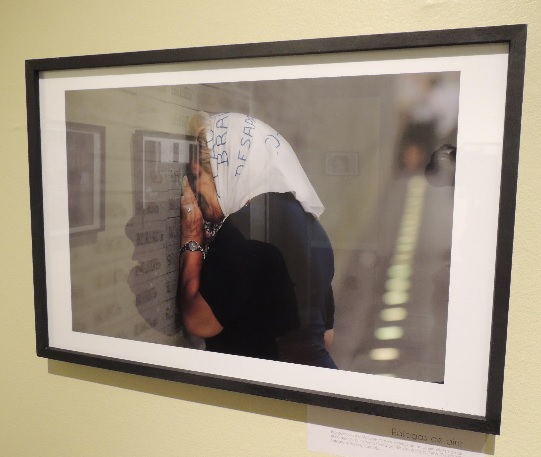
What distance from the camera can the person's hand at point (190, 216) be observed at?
773 mm

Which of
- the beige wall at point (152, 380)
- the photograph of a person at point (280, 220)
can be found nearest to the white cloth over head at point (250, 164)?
the photograph of a person at point (280, 220)

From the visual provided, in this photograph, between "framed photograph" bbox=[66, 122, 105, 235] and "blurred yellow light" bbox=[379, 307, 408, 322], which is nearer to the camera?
"blurred yellow light" bbox=[379, 307, 408, 322]

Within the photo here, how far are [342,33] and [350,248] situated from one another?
0.31 metres

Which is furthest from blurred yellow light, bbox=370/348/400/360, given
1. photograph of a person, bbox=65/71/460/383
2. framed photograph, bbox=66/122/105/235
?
framed photograph, bbox=66/122/105/235

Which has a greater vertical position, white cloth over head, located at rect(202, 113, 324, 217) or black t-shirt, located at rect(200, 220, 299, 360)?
white cloth over head, located at rect(202, 113, 324, 217)

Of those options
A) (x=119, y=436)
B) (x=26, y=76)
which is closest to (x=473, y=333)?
(x=119, y=436)

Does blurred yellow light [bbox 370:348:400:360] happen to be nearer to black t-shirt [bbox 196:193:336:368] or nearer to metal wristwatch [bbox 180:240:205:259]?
black t-shirt [bbox 196:193:336:368]

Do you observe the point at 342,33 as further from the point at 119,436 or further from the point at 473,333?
the point at 119,436

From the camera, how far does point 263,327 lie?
0.75 metres

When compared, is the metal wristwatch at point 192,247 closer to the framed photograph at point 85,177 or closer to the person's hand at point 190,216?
the person's hand at point 190,216

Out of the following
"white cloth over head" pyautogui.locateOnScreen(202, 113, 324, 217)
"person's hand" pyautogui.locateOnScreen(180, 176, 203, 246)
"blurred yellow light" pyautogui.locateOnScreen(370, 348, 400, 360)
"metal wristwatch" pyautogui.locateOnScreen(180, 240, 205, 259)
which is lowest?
"blurred yellow light" pyautogui.locateOnScreen(370, 348, 400, 360)

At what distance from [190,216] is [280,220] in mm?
153

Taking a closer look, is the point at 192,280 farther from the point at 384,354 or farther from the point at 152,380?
the point at 384,354

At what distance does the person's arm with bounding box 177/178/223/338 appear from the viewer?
0.78m
